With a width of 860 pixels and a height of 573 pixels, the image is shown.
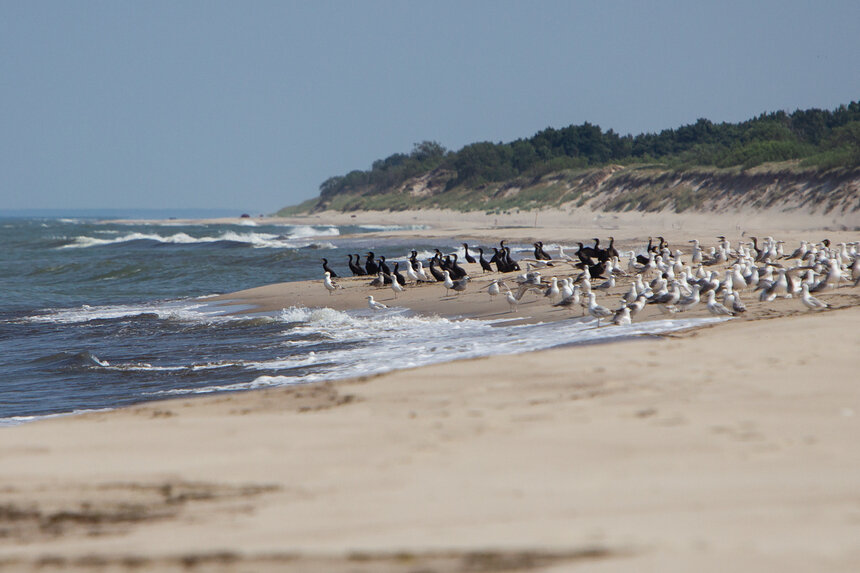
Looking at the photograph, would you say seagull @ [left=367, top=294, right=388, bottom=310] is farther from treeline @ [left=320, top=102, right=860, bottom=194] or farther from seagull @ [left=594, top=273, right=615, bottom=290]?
treeline @ [left=320, top=102, right=860, bottom=194]

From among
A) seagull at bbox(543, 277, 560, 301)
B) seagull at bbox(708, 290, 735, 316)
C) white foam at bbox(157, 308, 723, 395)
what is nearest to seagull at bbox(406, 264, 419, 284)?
white foam at bbox(157, 308, 723, 395)

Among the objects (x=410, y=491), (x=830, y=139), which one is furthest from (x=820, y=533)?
(x=830, y=139)

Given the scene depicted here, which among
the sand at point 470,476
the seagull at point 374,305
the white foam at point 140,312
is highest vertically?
the sand at point 470,476

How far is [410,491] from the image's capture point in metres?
4.53

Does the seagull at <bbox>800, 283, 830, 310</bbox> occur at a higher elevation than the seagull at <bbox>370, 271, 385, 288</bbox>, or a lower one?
higher

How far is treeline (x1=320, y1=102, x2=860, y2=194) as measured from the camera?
46.9m

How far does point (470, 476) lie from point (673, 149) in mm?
80008

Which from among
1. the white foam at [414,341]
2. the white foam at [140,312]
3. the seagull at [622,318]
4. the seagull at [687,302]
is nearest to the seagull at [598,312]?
the white foam at [414,341]

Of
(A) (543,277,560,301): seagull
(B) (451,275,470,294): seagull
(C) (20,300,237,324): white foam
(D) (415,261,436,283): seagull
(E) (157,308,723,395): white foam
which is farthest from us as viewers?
(D) (415,261,436,283): seagull

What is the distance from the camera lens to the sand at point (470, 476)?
3838 mm

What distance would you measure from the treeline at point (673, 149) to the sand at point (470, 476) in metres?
36.8

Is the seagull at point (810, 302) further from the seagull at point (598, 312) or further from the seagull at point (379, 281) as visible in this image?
the seagull at point (379, 281)

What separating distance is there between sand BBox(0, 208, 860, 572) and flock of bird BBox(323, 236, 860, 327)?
237 inches

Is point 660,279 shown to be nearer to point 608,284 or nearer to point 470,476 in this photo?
point 608,284
